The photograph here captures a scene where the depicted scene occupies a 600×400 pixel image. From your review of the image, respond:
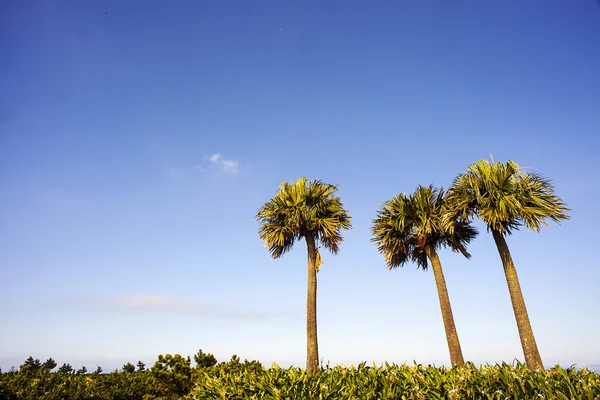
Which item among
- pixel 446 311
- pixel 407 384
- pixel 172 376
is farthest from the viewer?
pixel 446 311

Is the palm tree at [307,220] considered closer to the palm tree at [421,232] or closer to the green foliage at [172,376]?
the palm tree at [421,232]

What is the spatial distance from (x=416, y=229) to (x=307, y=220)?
532 cm

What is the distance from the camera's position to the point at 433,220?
57.3 feet

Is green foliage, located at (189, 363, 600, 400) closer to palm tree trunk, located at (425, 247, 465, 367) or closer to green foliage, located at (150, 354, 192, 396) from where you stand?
green foliage, located at (150, 354, 192, 396)

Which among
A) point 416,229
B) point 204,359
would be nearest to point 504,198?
point 416,229

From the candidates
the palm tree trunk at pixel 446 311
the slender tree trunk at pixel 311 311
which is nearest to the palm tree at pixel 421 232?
the palm tree trunk at pixel 446 311

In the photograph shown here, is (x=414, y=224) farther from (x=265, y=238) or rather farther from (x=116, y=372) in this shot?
(x=116, y=372)

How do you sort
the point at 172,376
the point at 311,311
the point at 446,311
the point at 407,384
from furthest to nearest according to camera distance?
1. the point at 311,311
2. the point at 446,311
3. the point at 172,376
4. the point at 407,384

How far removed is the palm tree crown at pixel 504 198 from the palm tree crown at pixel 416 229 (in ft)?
3.40

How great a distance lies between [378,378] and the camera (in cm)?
613

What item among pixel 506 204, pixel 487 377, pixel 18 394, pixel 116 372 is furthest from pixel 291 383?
pixel 116 372

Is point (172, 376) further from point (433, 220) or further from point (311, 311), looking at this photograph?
point (433, 220)

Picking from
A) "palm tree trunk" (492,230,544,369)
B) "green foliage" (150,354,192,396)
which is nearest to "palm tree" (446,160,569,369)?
"palm tree trunk" (492,230,544,369)

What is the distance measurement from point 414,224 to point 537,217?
5.06 m
